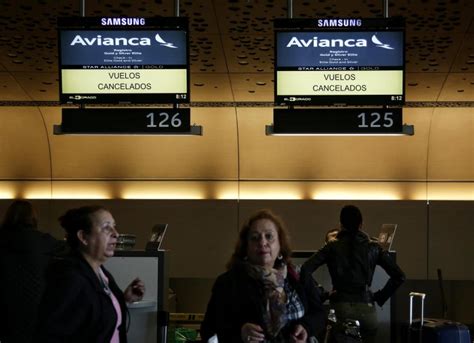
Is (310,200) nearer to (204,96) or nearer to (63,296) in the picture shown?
(204,96)

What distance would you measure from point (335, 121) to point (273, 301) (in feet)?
11.3

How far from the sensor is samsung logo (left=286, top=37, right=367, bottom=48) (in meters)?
6.50

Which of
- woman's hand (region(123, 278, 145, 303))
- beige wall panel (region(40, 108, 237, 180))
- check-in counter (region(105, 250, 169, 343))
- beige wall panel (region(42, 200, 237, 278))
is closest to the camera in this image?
woman's hand (region(123, 278, 145, 303))

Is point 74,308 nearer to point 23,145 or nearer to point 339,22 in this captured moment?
point 339,22

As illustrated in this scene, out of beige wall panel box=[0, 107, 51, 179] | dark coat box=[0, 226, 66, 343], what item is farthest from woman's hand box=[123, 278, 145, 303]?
beige wall panel box=[0, 107, 51, 179]

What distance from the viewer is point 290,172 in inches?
480

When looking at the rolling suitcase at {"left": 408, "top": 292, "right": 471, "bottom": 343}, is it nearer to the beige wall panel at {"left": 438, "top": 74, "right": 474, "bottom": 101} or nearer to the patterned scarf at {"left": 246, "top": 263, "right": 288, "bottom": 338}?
the patterned scarf at {"left": 246, "top": 263, "right": 288, "bottom": 338}

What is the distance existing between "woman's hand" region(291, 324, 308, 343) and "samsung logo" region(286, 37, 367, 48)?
3583mm

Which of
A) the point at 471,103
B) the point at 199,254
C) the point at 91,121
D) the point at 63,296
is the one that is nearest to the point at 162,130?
the point at 91,121

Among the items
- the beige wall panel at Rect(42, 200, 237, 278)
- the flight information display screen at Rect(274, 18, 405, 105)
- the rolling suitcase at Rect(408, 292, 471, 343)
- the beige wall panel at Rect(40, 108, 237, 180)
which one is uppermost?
the flight information display screen at Rect(274, 18, 405, 105)

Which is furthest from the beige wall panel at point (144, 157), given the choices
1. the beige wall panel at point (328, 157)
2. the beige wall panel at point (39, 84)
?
the beige wall panel at point (39, 84)

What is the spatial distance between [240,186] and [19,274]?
22.3 ft

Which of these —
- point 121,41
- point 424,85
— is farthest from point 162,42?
point 424,85

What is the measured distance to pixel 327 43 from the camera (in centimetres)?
652
